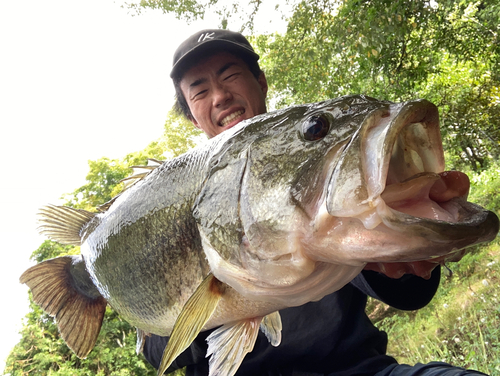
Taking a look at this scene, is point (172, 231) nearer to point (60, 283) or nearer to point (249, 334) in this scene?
point (249, 334)

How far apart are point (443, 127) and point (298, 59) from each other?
4.82m

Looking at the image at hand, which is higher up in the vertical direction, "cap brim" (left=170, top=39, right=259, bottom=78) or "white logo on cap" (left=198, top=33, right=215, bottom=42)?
"white logo on cap" (left=198, top=33, right=215, bottom=42)

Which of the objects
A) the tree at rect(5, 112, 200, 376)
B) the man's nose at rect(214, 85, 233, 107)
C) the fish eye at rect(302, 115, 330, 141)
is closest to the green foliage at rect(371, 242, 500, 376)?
the man's nose at rect(214, 85, 233, 107)

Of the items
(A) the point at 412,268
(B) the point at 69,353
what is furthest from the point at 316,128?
(B) the point at 69,353

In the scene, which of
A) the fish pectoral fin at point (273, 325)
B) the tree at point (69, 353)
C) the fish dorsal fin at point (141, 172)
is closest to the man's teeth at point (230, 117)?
the fish dorsal fin at point (141, 172)

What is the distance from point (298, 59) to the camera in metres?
6.60

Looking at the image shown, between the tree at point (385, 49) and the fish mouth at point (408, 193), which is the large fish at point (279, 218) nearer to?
the fish mouth at point (408, 193)

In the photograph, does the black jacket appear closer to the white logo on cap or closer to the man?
the man

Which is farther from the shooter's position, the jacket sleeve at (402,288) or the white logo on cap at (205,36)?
the white logo on cap at (205,36)

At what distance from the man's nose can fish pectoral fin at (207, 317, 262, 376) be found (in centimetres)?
190

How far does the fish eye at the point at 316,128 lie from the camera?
3.40 feet

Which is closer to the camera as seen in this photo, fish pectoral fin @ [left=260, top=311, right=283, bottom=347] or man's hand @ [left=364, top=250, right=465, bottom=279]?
man's hand @ [left=364, top=250, right=465, bottom=279]

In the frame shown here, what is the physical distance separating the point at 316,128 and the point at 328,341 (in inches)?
51.1

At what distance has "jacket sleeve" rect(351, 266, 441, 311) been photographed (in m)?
1.80
